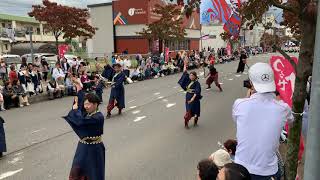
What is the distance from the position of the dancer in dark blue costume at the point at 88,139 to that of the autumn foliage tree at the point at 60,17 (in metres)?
24.5

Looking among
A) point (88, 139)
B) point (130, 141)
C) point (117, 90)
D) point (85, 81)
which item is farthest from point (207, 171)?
point (85, 81)

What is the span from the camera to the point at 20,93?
16.3m

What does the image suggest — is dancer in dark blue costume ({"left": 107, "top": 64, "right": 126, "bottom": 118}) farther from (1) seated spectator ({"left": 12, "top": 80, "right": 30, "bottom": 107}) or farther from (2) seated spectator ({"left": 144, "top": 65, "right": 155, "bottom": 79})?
(2) seated spectator ({"left": 144, "top": 65, "right": 155, "bottom": 79})

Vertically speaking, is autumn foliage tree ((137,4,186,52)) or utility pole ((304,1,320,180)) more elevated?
autumn foliage tree ((137,4,186,52))

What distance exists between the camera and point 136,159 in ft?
26.8

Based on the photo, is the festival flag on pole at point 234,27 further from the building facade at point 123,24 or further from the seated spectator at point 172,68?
the building facade at point 123,24

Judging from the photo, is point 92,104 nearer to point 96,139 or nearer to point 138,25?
point 96,139

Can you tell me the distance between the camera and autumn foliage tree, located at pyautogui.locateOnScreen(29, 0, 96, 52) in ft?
95.8

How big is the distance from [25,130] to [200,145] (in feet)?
16.3

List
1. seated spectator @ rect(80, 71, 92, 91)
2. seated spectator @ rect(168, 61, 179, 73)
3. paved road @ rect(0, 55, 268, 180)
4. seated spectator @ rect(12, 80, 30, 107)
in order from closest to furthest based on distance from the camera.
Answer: paved road @ rect(0, 55, 268, 180)
seated spectator @ rect(80, 71, 92, 91)
seated spectator @ rect(12, 80, 30, 107)
seated spectator @ rect(168, 61, 179, 73)

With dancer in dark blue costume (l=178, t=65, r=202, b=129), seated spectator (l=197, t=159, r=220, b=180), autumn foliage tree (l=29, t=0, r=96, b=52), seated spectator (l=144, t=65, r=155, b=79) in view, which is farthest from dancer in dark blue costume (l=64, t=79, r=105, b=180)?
autumn foliage tree (l=29, t=0, r=96, b=52)

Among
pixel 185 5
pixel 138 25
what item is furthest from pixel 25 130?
pixel 138 25

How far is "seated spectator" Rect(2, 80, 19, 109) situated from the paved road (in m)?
0.70

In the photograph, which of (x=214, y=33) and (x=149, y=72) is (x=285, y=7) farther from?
(x=214, y=33)
